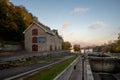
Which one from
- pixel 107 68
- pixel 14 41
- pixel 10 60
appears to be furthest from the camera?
pixel 14 41

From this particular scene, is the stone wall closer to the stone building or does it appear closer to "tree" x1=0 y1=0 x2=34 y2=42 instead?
the stone building

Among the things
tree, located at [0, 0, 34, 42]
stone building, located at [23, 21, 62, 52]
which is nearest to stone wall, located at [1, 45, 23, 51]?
stone building, located at [23, 21, 62, 52]

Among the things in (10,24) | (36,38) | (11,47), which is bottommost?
(11,47)

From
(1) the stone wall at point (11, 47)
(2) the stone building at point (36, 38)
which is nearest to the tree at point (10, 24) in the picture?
(2) the stone building at point (36, 38)

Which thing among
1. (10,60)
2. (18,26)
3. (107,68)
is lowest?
(107,68)

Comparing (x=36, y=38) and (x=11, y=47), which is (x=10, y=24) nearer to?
(x=11, y=47)

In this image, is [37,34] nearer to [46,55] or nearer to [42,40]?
[42,40]

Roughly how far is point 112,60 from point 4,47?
32.7 metres

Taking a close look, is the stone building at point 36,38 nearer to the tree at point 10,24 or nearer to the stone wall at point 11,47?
the stone wall at point 11,47

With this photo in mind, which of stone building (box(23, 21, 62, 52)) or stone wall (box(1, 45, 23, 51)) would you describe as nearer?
stone wall (box(1, 45, 23, 51))

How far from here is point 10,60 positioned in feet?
115

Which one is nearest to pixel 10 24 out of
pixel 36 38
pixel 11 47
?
pixel 11 47

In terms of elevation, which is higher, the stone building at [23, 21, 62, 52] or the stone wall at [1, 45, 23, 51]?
the stone building at [23, 21, 62, 52]

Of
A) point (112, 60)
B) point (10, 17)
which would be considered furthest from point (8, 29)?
point (112, 60)
